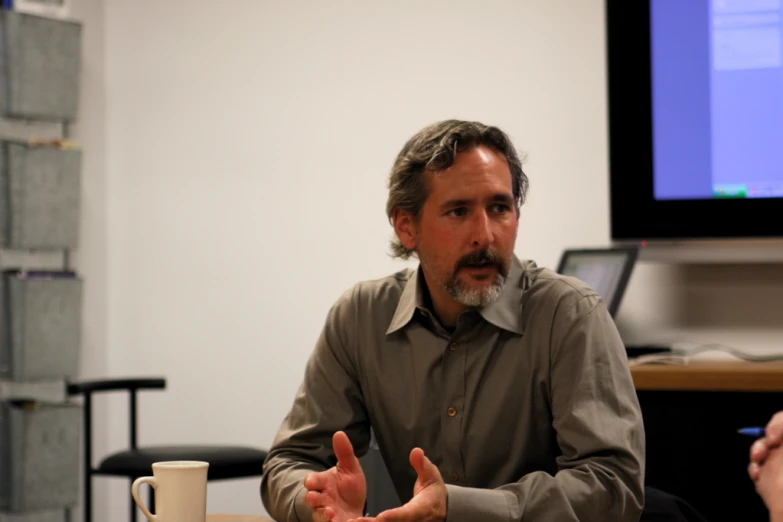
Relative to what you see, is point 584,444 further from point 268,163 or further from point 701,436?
point 268,163

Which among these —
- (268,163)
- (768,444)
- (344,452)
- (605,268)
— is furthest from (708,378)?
(268,163)

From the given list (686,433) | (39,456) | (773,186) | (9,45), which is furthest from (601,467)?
(9,45)

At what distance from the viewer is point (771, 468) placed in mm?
1062

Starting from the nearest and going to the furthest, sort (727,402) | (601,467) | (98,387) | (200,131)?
(601,467)
(727,402)
(98,387)
(200,131)

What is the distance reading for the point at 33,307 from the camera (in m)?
3.45

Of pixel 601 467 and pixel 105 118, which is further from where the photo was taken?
pixel 105 118

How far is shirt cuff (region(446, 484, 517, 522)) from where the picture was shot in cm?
148

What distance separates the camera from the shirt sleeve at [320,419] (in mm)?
1817

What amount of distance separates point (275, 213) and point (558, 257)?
1.03 meters

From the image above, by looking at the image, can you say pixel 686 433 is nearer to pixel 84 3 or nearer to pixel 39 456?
pixel 39 456

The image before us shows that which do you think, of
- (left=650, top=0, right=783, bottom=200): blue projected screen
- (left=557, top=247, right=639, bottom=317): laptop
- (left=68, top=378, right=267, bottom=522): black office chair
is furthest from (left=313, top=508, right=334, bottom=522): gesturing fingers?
(left=650, top=0, right=783, bottom=200): blue projected screen

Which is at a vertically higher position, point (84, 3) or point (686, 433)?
point (84, 3)

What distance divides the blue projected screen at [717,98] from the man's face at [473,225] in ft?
3.89

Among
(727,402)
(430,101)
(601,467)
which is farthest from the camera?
(430,101)
